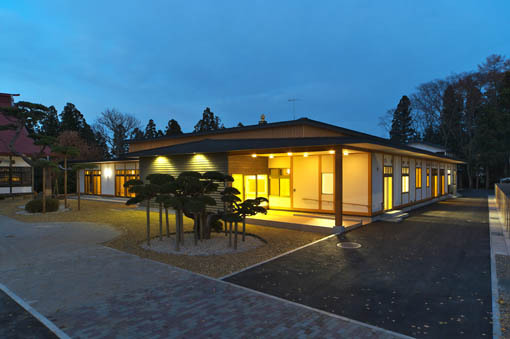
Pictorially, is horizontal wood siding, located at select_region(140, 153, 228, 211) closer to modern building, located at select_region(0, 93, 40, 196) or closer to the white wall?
the white wall

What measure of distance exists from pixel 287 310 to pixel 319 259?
113 inches

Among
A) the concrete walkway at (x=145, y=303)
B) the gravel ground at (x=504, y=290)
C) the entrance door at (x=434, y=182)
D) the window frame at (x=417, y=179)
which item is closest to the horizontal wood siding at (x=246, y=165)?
the concrete walkway at (x=145, y=303)

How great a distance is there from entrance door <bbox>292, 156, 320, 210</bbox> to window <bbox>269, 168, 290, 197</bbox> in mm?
413

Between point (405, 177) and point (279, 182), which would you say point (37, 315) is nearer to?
point (279, 182)

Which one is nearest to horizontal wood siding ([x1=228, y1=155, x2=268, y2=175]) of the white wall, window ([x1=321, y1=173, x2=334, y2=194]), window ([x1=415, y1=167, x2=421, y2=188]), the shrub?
window ([x1=321, y1=173, x2=334, y2=194])

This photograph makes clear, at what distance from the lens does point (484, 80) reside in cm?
3400

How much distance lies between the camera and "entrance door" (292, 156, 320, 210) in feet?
45.3

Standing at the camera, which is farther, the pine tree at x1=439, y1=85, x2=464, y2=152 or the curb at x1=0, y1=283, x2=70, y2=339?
the pine tree at x1=439, y1=85, x2=464, y2=152

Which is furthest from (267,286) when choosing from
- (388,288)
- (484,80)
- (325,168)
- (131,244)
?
(484,80)

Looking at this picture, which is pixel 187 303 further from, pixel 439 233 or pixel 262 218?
pixel 439 233

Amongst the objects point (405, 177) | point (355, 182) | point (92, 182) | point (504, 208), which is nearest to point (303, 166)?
point (355, 182)

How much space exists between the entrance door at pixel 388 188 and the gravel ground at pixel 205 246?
7632 millimetres

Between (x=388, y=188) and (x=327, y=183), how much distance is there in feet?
9.95

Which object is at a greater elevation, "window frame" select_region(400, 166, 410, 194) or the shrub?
"window frame" select_region(400, 166, 410, 194)
